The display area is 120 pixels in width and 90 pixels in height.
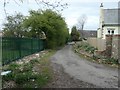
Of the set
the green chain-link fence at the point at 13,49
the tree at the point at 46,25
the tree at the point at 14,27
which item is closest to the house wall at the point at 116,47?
the green chain-link fence at the point at 13,49

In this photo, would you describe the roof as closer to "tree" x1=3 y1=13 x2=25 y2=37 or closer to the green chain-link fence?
"tree" x1=3 y1=13 x2=25 y2=37

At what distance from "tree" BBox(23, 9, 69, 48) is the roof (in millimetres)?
8968

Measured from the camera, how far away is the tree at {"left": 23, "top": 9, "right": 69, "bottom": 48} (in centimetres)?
3850

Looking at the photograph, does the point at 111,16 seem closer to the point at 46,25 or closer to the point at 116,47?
the point at 46,25

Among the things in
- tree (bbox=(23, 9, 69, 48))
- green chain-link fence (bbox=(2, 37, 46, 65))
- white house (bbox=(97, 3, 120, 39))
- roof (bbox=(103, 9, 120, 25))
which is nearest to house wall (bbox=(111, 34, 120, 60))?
green chain-link fence (bbox=(2, 37, 46, 65))

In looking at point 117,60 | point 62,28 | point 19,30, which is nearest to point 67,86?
point 117,60

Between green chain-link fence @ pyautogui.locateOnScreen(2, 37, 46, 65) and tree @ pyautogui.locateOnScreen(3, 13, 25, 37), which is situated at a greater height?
tree @ pyautogui.locateOnScreen(3, 13, 25, 37)

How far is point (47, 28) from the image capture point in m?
39.0

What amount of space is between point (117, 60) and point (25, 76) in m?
9.21

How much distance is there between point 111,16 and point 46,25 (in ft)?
45.2

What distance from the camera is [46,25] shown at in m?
38.6

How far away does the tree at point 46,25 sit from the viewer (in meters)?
38.5

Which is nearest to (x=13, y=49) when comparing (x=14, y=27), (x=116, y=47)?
(x=116, y=47)

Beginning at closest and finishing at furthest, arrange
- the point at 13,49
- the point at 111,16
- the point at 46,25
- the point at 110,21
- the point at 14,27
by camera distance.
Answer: the point at 13,49, the point at 46,25, the point at 110,21, the point at 111,16, the point at 14,27
